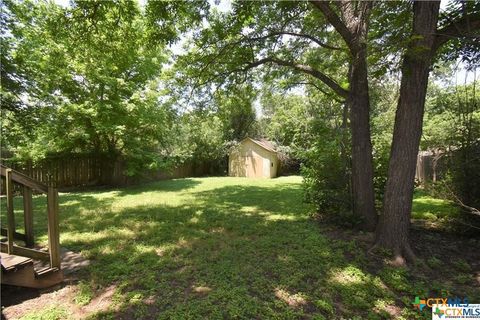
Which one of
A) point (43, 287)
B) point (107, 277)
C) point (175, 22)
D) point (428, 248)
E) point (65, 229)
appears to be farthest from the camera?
point (175, 22)

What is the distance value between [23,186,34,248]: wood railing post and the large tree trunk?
4.96 meters

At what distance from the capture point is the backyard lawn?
8.59 ft

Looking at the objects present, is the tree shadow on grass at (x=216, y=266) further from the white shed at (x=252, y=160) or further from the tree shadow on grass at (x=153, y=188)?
the white shed at (x=252, y=160)

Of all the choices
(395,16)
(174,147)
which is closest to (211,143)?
(174,147)

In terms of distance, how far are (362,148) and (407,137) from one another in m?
1.04

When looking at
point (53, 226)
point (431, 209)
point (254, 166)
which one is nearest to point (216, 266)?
point (53, 226)

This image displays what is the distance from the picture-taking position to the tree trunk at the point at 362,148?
4.71 meters

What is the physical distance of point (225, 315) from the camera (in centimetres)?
252

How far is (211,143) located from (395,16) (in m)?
15.6

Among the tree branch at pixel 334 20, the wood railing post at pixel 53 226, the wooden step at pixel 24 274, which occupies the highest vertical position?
the tree branch at pixel 334 20

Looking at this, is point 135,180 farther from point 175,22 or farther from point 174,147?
point 175,22

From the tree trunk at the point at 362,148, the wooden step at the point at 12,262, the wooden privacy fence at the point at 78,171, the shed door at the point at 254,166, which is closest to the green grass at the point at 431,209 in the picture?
the tree trunk at the point at 362,148

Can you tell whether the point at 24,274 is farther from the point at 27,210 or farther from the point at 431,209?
the point at 431,209

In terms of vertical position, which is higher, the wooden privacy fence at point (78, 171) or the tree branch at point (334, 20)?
the tree branch at point (334, 20)
